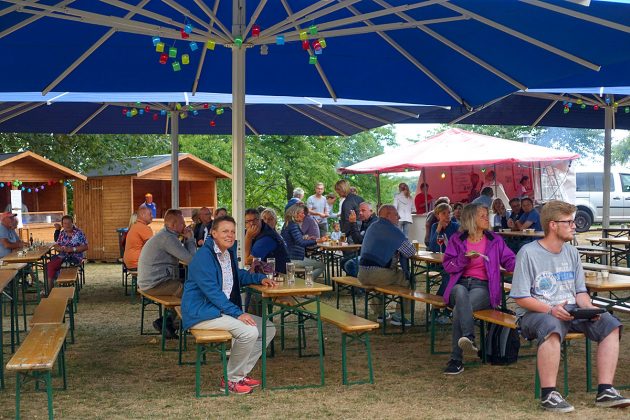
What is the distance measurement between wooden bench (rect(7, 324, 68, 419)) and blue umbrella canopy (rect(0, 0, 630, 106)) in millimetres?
2243

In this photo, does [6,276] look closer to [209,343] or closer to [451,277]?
[209,343]

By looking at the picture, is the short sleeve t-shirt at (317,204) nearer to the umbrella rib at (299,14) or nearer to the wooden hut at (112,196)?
the wooden hut at (112,196)

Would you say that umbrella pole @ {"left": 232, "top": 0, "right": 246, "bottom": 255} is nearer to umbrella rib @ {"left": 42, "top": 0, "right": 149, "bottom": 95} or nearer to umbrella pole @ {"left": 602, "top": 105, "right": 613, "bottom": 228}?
umbrella rib @ {"left": 42, "top": 0, "right": 149, "bottom": 95}

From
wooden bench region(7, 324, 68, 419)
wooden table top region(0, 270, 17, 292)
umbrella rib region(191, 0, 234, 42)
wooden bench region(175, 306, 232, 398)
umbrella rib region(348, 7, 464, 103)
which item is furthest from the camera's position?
umbrella rib region(348, 7, 464, 103)

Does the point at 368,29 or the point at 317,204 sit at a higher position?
the point at 368,29

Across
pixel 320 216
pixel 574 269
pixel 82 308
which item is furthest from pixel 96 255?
pixel 574 269

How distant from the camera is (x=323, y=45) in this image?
645cm

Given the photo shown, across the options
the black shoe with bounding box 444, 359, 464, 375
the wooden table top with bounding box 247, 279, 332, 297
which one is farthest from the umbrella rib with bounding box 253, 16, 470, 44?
the black shoe with bounding box 444, 359, 464, 375

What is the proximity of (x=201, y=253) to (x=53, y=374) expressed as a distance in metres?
1.81

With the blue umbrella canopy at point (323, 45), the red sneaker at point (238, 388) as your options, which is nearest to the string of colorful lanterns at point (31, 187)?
the blue umbrella canopy at point (323, 45)

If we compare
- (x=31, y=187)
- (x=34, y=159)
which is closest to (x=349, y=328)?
(x=34, y=159)

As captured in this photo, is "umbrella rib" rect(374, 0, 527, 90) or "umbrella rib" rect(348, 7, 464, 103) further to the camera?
"umbrella rib" rect(348, 7, 464, 103)

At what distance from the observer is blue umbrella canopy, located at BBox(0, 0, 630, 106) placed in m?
6.08

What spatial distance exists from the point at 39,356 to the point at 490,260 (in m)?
3.53
